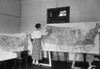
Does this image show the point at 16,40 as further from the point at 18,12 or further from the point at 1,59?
the point at 18,12

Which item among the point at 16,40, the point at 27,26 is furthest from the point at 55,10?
the point at 16,40

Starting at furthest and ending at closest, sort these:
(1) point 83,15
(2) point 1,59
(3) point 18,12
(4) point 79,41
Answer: (3) point 18,12 → (1) point 83,15 → (4) point 79,41 → (2) point 1,59

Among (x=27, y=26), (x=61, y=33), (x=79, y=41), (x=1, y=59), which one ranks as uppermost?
(x=27, y=26)

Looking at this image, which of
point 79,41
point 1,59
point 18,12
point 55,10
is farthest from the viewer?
point 18,12

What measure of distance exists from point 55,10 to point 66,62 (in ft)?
7.94

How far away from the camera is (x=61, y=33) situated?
364cm

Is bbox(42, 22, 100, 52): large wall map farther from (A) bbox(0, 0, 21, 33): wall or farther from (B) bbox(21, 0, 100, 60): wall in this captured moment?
(A) bbox(0, 0, 21, 33): wall

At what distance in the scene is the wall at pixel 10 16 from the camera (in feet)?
14.8

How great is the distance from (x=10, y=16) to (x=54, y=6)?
220 centimetres

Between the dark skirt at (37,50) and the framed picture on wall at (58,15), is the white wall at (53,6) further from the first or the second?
the dark skirt at (37,50)

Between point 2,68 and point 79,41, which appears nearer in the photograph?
point 79,41

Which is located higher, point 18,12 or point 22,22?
point 18,12

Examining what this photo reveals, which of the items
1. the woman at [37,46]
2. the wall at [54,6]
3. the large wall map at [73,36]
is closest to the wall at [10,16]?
the wall at [54,6]

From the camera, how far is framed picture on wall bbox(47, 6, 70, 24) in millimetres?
4449
